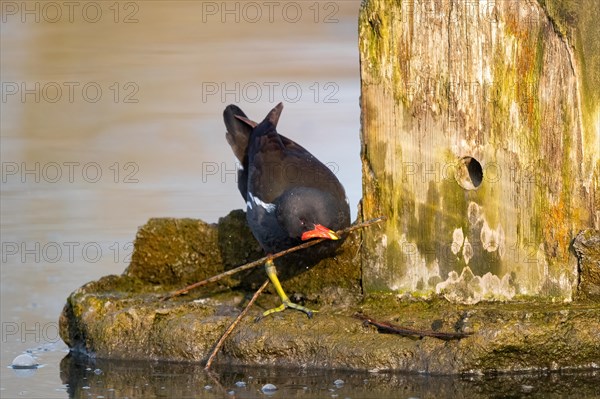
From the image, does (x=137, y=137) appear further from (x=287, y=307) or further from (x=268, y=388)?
(x=268, y=388)

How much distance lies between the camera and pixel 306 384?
196 inches

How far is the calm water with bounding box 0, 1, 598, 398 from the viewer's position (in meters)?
5.17

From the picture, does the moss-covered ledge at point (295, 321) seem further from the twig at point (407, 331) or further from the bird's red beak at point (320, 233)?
the bird's red beak at point (320, 233)

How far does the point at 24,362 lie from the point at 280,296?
1.22m

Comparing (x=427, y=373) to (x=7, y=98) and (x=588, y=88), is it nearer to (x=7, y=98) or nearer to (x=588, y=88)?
(x=588, y=88)

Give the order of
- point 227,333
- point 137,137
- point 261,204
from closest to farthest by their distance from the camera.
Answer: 1. point 227,333
2. point 261,204
3. point 137,137

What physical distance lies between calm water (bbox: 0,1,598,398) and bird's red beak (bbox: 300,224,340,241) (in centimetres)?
64

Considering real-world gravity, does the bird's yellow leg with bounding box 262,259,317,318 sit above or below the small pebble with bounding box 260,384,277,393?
above

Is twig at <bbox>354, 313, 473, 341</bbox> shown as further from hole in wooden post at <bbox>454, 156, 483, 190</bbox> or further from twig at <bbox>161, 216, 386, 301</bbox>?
hole in wooden post at <bbox>454, 156, 483, 190</bbox>

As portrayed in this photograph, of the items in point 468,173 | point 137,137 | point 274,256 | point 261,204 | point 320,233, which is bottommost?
point 274,256

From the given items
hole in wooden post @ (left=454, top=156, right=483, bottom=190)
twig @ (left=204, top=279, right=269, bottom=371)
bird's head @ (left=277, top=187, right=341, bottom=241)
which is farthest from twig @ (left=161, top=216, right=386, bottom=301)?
hole in wooden post @ (left=454, top=156, right=483, bottom=190)

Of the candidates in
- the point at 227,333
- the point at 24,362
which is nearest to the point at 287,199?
the point at 227,333

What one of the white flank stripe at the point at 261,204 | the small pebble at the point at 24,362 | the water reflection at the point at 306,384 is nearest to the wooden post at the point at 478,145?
the white flank stripe at the point at 261,204

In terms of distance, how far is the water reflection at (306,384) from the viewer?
480 cm
